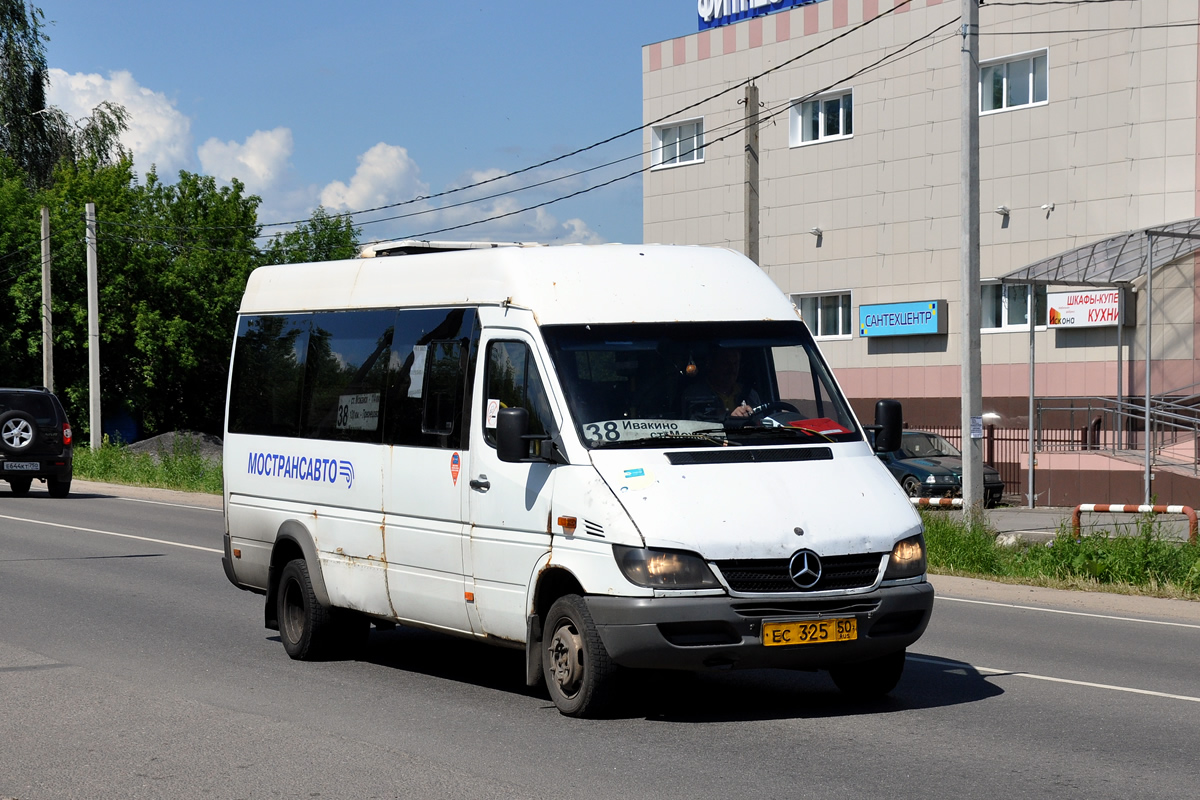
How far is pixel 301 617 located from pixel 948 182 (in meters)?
27.0

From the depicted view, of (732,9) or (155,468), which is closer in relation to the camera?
(155,468)

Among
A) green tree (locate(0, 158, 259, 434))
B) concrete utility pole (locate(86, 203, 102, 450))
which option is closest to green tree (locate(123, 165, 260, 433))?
green tree (locate(0, 158, 259, 434))

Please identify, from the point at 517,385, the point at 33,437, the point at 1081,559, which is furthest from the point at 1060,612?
the point at 33,437

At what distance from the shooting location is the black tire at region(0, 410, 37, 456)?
27.8m

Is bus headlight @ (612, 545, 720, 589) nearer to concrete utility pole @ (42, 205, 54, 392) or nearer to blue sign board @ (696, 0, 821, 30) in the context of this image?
blue sign board @ (696, 0, 821, 30)

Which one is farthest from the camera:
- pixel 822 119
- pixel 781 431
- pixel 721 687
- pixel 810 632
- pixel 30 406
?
pixel 822 119

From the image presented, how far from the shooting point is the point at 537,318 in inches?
331

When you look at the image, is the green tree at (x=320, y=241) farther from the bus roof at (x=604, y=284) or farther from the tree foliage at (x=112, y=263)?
the bus roof at (x=604, y=284)

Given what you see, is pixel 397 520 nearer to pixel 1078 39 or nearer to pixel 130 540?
pixel 130 540

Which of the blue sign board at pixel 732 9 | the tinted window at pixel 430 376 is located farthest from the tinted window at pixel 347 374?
the blue sign board at pixel 732 9

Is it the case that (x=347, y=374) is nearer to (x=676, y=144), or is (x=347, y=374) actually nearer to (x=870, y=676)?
(x=870, y=676)

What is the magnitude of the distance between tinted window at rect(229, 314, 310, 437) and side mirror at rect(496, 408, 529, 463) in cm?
302

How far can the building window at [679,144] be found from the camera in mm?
41000

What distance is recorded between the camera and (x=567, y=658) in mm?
7840
